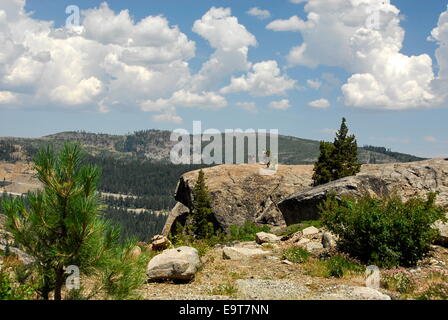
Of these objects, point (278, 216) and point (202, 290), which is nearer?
point (202, 290)

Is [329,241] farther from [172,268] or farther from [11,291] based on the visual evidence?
[11,291]

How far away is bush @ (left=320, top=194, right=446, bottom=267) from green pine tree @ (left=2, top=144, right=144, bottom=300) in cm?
1000

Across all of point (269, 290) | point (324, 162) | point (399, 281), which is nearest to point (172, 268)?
point (269, 290)

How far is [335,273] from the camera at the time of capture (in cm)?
1384

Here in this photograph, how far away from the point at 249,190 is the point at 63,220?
29587mm

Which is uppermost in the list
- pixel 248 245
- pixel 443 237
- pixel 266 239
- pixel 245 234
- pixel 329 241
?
pixel 443 237

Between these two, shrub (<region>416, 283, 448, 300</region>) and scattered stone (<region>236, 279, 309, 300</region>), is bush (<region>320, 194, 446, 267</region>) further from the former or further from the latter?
scattered stone (<region>236, 279, 309, 300</region>)

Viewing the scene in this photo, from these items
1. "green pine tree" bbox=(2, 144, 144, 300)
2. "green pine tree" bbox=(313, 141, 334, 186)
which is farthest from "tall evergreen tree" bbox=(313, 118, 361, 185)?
"green pine tree" bbox=(2, 144, 144, 300)

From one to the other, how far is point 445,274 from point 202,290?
773 centimetres

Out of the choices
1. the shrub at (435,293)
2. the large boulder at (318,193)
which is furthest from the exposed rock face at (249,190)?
the shrub at (435,293)

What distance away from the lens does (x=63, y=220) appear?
7.92 meters

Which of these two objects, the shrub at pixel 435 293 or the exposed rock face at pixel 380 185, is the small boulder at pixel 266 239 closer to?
the exposed rock face at pixel 380 185
